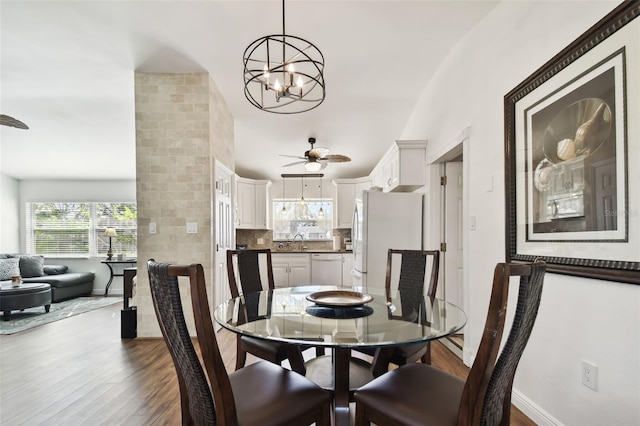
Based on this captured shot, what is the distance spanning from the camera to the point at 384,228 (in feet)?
11.3

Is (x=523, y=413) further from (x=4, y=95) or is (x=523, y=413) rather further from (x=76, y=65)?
(x=4, y=95)

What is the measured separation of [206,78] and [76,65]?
123 cm

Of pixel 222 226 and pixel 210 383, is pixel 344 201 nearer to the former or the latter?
pixel 222 226

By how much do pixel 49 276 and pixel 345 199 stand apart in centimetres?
584

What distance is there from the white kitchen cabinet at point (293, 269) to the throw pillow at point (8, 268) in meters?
4.45

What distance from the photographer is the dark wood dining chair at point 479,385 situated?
3.02ft

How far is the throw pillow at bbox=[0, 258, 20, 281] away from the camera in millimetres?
5249

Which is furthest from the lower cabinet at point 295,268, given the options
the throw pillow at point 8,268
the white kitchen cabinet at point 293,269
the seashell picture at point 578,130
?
the seashell picture at point 578,130

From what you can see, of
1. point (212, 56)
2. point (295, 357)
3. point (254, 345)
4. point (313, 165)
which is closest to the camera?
point (295, 357)

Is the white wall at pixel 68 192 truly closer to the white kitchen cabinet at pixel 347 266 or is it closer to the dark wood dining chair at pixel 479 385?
the white kitchen cabinet at pixel 347 266

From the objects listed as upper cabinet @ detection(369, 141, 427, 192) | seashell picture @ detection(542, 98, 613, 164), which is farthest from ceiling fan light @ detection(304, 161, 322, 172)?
seashell picture @ detection(542, 98, 613, 164)

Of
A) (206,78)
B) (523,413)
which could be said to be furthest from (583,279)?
(206,78)

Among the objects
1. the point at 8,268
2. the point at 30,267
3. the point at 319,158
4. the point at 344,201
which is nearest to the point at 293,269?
the point at 344,201

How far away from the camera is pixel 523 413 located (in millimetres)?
1874
